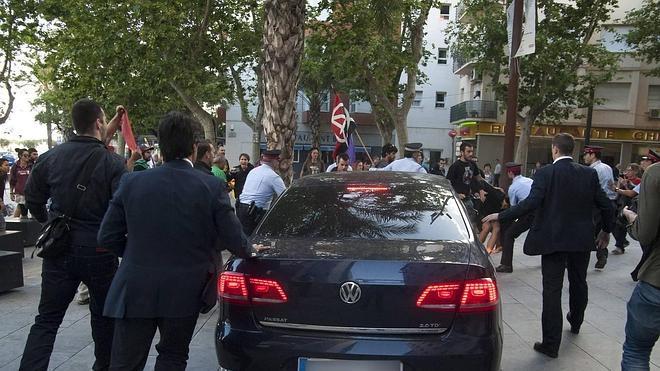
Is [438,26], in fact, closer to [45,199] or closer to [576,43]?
[576,43]

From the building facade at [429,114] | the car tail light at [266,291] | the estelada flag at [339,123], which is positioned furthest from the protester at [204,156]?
the building facade at [429,114]

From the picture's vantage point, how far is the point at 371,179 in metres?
4.08

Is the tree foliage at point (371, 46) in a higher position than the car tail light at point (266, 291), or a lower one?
higher

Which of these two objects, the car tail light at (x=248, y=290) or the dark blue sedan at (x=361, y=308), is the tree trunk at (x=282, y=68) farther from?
the car tail light at (x=248, y=290)

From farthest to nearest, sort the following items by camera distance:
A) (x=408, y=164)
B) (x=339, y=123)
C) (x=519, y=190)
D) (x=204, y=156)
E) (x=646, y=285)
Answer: (x=339, y=123)
(x=408, y=164)
(x=519, y=190)
(x=204, y=156)
(x=646, y=285)

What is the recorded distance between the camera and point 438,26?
39125 millimetres

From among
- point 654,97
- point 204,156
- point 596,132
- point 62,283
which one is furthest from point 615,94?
point 62,283

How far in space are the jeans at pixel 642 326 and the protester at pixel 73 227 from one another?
3162mm

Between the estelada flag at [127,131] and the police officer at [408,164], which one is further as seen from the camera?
the police officer at [408,164]

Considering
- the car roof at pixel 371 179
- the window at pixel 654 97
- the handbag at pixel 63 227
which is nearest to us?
the handbag at pixel 63 227

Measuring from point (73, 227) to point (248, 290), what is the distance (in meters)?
1.26

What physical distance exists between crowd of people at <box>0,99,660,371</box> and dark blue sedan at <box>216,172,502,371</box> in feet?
0.71

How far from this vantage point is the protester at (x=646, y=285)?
9.36 feet

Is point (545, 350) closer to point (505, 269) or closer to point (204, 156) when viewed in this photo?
point (505, 269)
